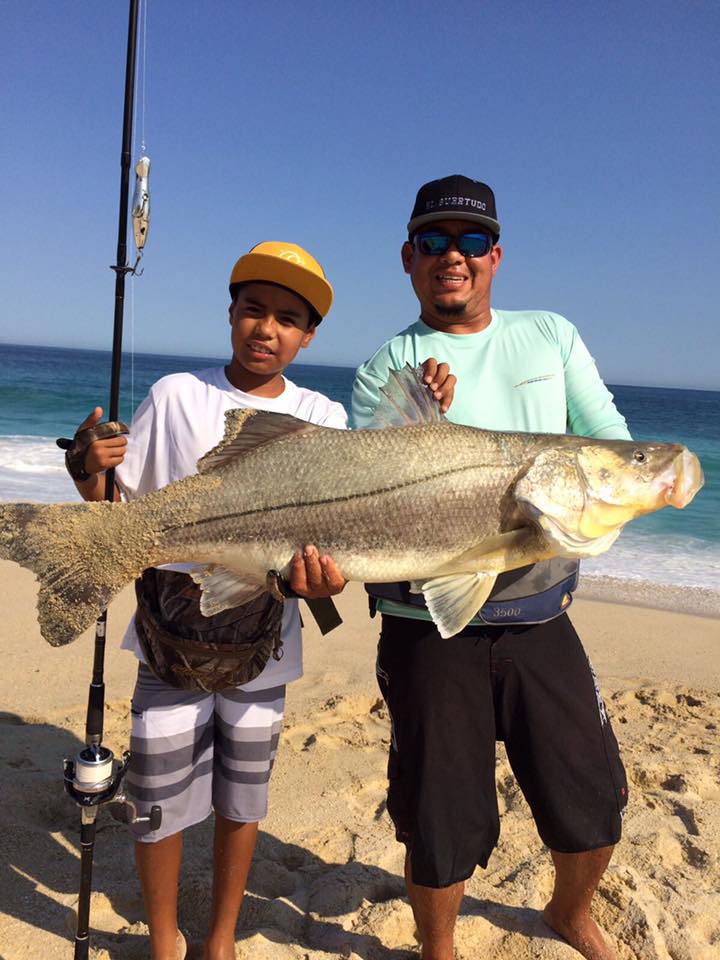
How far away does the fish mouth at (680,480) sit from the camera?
2.51m

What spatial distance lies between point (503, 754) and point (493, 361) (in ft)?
9.72

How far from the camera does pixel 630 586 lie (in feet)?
31.7

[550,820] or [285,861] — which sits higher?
[550,820]

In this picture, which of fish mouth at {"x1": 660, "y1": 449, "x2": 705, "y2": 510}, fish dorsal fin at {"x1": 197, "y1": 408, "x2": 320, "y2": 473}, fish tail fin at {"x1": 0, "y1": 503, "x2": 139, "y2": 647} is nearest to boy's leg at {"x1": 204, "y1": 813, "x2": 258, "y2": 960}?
fish tail fin at {"x1": 0, "y1": 503, "x2": 139, "y2": 647}

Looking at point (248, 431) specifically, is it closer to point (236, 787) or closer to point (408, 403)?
point (408, 403)

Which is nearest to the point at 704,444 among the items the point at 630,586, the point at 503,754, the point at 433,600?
the point at 630,586

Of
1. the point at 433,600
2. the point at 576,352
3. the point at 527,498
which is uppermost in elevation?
the point at 576,352

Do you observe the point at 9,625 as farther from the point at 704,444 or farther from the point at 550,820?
the point at 704,444

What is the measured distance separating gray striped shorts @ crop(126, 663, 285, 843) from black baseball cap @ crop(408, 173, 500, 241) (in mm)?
2115

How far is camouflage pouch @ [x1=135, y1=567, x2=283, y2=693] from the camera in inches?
108

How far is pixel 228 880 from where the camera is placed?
118 inches

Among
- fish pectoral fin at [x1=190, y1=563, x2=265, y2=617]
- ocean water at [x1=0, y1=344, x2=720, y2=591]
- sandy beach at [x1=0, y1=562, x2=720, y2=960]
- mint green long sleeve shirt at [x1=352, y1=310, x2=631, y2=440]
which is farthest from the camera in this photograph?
ocean water at [x1=0, y1=344, x2=720, y2=591]

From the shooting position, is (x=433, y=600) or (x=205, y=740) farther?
(x=205, y=740)

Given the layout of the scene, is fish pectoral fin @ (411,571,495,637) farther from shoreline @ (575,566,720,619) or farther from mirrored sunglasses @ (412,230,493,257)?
shoreline @ (575,566,720,619)
